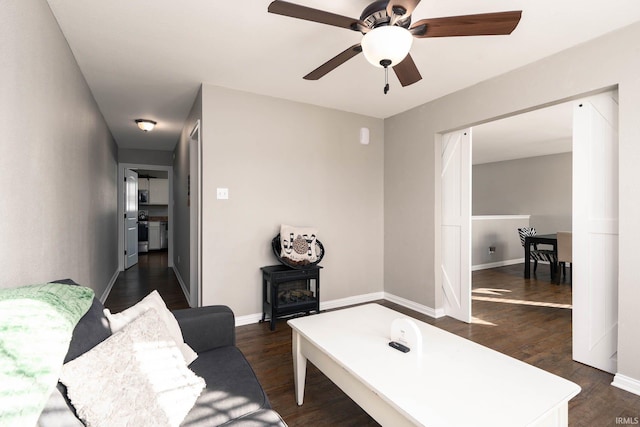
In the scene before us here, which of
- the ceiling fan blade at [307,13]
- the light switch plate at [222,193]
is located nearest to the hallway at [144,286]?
the light switch plate at [222,193]

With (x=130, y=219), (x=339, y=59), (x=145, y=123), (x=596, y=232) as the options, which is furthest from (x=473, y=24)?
(x=130, y=219)

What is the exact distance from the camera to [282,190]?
3627 millimetres

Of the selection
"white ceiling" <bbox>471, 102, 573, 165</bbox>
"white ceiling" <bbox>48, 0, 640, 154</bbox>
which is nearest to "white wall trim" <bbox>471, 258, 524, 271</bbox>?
"white ceiling" <bbox>471, 102, 573, 165</bbox>

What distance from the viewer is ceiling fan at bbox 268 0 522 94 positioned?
1.58 metres

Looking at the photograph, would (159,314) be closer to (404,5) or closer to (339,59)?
(339,59)

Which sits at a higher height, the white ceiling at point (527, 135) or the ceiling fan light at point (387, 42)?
the white ceiling at point (527, 135)

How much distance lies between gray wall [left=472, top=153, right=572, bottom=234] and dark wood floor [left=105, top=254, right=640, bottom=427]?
233cm

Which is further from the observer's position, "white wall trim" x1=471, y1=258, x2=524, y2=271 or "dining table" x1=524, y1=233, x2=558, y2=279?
"white wall trim" x1=471, y1=258, x2=524, y2=271

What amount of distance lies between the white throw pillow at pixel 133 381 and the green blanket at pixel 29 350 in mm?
168

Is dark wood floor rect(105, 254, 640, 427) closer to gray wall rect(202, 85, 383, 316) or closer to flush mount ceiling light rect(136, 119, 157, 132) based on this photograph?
gray wall rect(202, 85, 383, 316)

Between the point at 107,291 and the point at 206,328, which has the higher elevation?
the point at 206,328

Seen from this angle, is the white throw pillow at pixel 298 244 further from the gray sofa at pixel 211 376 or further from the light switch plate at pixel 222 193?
the gray sofa at pixel 211 376

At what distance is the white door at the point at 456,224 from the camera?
11.4 ft

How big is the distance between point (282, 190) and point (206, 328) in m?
2.07
